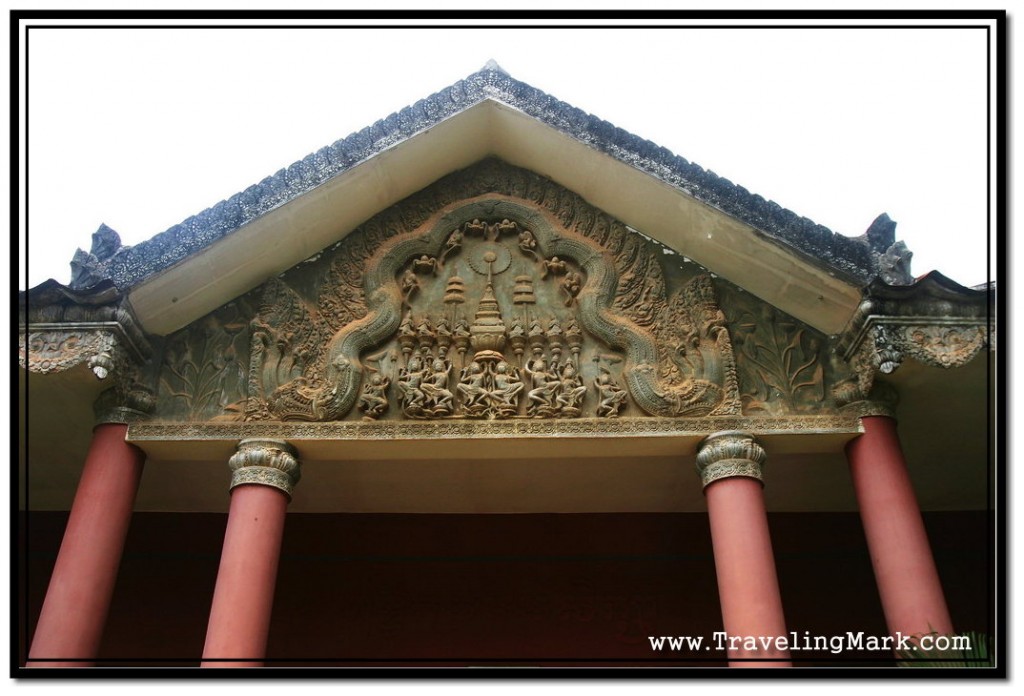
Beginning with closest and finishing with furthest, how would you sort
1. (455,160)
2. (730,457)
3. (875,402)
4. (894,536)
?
(894,536)
(730,457)
(875,402)
(455,160)

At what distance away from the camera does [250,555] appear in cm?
642

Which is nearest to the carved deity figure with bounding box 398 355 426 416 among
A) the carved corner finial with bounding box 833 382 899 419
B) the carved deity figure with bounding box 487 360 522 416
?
the carved deity figure with bounding box 487 360 522 416

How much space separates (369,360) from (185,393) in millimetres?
1555

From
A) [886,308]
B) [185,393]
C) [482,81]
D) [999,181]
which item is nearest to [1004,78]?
[999,181]

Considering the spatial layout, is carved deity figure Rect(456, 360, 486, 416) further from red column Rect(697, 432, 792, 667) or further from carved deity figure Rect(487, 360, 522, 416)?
red column Rect(697, 432, 792, 667)

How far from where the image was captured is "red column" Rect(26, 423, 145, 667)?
240 inches

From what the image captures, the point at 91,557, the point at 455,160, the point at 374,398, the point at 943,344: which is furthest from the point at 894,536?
the point at 91,557

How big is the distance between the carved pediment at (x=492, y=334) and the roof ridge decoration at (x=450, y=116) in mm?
772

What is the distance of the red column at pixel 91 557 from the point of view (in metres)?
6.10

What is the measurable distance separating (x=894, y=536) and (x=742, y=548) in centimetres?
110

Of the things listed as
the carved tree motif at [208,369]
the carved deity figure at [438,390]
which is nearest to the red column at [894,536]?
the carved deity figure at [438,390]

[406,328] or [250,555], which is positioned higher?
[406,328]

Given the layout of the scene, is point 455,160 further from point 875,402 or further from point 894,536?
point 894,536

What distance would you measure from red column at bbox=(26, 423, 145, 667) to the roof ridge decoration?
53.7 inches
